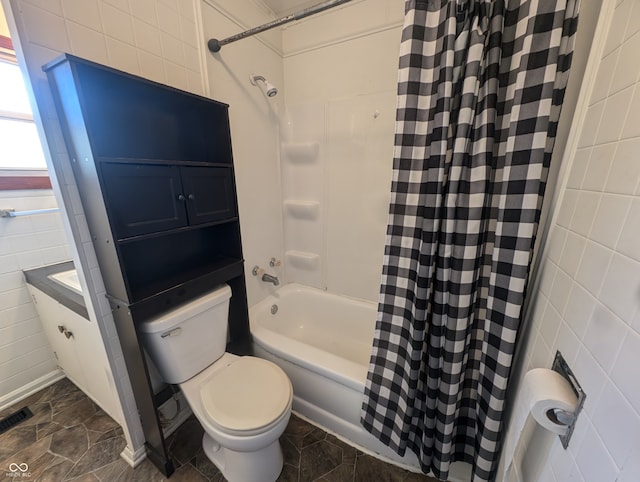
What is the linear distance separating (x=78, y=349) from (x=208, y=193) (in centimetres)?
116

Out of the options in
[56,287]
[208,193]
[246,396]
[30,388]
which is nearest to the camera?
[246,396]

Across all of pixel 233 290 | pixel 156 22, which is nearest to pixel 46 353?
pixel 233 290

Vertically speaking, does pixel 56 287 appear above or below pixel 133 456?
above

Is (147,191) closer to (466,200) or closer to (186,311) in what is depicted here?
(186,311)

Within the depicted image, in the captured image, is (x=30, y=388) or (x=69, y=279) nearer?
(x=69, y=279)

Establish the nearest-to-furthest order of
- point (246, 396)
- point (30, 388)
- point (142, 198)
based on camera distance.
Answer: point (142, 198) → point (246, 396) → point (30, 388)

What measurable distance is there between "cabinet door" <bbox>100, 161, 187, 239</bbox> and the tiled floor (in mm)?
1175

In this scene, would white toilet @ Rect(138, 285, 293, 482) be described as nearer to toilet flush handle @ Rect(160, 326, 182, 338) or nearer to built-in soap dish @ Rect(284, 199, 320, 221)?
toilet flush handle @ Rect(160, 326, 182, 338)

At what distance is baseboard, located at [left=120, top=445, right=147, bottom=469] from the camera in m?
1.21

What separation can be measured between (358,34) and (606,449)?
2033 millimetres

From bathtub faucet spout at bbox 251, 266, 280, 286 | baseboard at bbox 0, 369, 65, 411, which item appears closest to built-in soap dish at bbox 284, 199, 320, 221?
bathtub faucet spout at bbox 251, 266, 280, 286

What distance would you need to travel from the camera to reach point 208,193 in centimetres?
121

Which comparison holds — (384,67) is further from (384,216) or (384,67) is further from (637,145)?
(637,145)

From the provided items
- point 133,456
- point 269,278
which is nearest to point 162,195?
point 269,278
